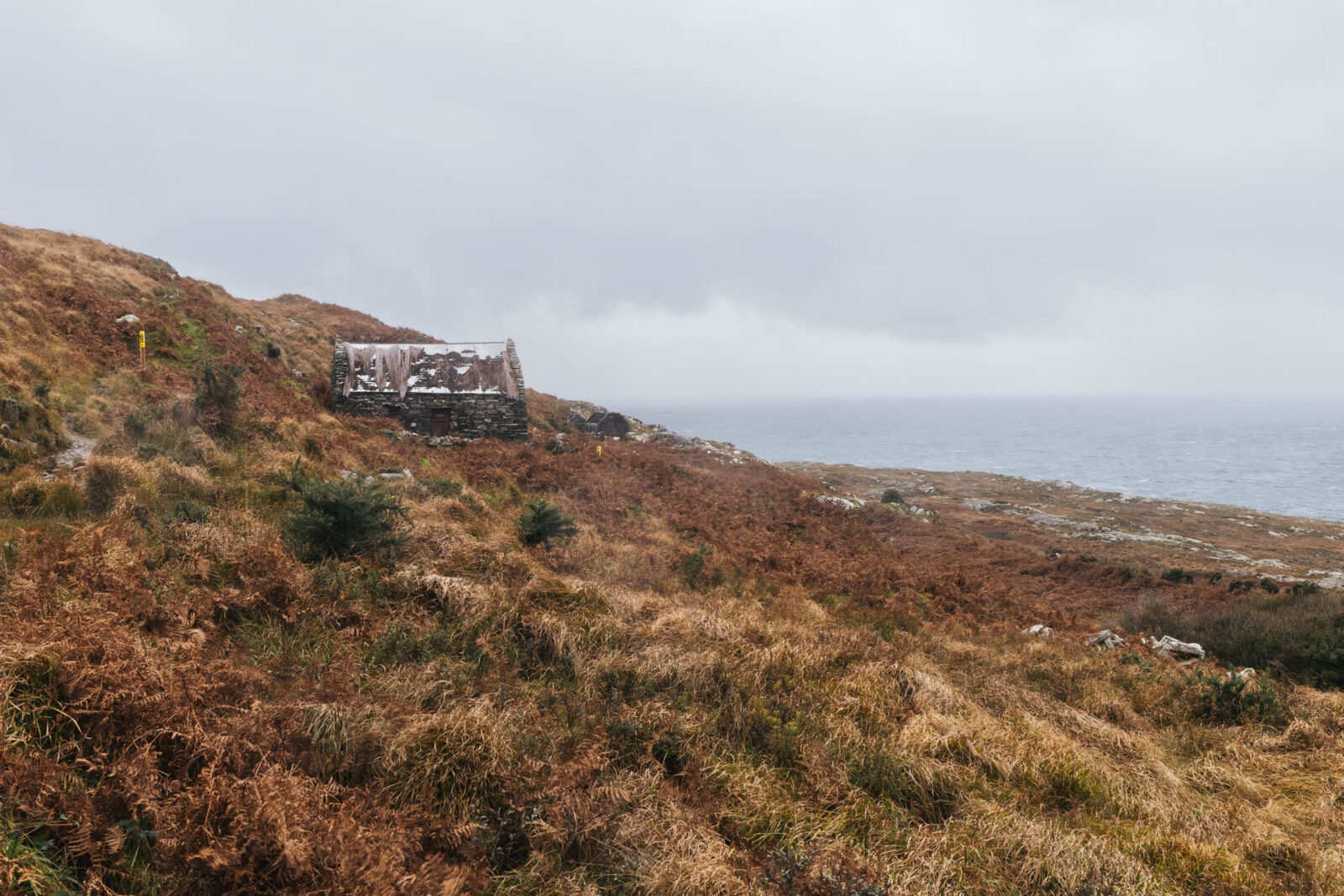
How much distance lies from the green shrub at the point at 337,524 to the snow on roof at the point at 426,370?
53.7 ft

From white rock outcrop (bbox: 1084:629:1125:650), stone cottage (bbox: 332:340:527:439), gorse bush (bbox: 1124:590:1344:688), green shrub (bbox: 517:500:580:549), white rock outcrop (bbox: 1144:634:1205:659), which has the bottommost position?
white rock outcrop (bbox: 1084:629:1125:650)

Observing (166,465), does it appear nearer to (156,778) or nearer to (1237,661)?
(156,778)

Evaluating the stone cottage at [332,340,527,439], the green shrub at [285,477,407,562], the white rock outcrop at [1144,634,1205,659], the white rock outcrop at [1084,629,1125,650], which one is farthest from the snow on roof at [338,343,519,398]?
the white rock outcrop at [1144,634,1205,659]

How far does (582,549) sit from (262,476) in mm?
6296

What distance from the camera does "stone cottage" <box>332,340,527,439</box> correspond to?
23141 millimetres

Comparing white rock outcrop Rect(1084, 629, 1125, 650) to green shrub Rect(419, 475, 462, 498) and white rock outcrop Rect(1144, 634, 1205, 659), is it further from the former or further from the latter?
green shrub Rect(419, 475, 462, 498)

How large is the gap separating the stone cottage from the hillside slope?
1078 centimetres

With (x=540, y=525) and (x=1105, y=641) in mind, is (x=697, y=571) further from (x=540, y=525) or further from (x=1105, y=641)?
(x=1105, y=641)

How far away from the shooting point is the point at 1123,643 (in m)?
11.8

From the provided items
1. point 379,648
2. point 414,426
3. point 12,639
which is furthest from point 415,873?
point 414,426

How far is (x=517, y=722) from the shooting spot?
5.04 metres

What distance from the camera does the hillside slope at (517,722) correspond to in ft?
11.2

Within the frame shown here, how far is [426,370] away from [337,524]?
18.1 metres

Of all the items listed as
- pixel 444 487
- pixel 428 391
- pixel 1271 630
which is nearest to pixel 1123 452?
pixel 1271 630
